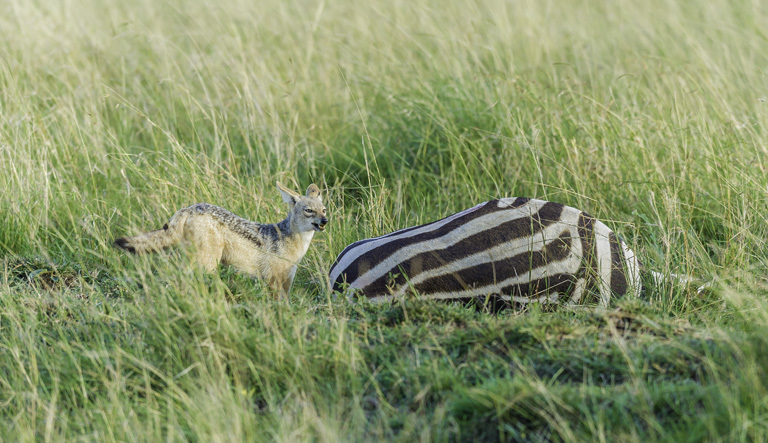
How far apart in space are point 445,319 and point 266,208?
234cm

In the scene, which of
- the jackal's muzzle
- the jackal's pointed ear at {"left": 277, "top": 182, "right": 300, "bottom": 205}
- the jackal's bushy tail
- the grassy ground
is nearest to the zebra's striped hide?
the grassy ground

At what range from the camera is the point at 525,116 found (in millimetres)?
6695

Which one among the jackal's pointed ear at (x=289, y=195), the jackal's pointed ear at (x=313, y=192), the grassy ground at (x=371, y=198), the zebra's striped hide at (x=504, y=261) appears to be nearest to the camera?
the grassy ground at (x=371, y=198)

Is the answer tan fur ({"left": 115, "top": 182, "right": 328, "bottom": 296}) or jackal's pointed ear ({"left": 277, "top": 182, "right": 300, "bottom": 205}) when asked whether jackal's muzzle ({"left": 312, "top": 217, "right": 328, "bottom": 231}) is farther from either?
jackal's pointed ear ({"left": 277, "top": 182, "right": 300, "bottom": 205})

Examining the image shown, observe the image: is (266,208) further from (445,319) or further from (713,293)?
(713,293)

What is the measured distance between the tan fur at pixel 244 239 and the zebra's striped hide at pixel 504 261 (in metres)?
0.59

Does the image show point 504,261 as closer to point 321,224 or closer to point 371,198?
point 321,224

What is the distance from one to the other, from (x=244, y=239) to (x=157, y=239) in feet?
1.79

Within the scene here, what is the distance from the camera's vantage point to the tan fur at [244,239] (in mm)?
4867

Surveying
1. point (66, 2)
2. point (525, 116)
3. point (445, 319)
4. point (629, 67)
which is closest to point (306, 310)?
point (445, 319)

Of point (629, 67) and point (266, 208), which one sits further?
point (629, 67)

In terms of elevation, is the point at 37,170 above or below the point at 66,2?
below

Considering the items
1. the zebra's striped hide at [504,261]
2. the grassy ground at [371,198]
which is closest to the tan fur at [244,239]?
the grassy ground at [371,198]

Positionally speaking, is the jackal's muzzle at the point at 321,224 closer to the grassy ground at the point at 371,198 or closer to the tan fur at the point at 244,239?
the tan fur at the point at 244,239
